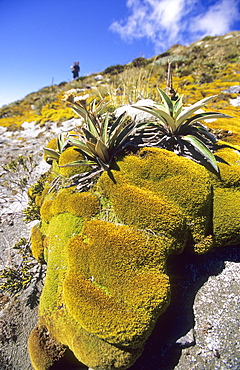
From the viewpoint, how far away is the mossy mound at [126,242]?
1.76 m

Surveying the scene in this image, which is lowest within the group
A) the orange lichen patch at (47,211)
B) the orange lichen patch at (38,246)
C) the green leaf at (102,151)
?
the orange lichen patch at (38,246)

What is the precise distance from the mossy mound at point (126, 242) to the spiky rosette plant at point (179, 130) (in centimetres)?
23

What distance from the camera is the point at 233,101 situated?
7746mm

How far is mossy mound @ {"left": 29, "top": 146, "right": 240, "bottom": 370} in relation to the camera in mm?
1765

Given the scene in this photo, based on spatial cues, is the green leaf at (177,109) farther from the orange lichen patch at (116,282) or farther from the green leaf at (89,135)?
the orange lichen patch at (116,282)

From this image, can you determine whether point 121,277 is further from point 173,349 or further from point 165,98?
point 165,98

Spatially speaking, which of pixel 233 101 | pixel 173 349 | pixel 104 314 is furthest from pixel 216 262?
pixel 233 101

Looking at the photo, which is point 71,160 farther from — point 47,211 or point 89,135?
point 47,211

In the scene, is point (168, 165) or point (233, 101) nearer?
point (168, 165)

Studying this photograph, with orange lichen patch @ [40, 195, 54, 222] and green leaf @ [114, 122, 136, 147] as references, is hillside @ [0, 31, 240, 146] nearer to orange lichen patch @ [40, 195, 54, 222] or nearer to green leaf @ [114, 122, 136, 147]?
green leaf @ [114, 122, 136, 147]

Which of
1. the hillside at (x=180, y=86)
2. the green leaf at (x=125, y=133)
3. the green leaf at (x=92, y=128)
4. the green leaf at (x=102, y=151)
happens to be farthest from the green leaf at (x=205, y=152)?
the hillside at (x=180, y=86)

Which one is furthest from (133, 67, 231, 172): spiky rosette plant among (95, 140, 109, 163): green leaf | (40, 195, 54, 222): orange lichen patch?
(40, 195, 54, 222): orange lichen patch

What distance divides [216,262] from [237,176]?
3.92 ft

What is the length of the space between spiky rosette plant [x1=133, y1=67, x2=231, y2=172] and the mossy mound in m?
0.23
